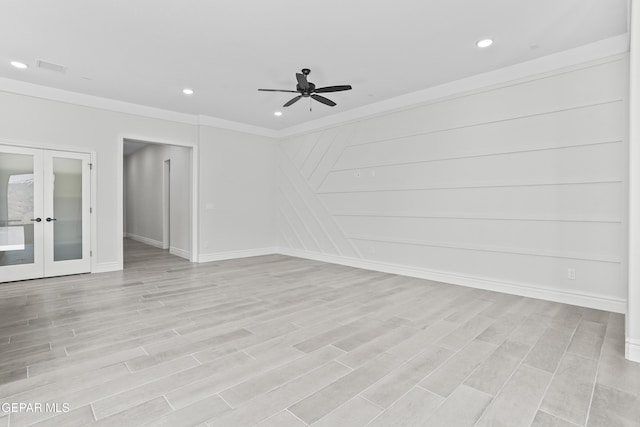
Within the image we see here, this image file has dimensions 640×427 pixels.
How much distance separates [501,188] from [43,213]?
7.02 m

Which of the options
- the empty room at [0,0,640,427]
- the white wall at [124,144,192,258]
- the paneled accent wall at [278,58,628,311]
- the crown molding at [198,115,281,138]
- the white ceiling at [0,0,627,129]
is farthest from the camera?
the white wall at [124,144,192,258]

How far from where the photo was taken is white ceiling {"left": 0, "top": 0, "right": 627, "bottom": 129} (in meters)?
3.05

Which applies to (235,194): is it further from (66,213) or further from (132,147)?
(132,147)

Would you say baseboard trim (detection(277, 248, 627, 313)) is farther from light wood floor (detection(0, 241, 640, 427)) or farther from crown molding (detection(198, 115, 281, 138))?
crown molding (detection(198, 115, 281, 138))

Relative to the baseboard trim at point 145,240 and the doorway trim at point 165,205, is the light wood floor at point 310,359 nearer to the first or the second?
the doorway trim at point 165,205

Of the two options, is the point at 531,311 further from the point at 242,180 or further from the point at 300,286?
the point at 242,180

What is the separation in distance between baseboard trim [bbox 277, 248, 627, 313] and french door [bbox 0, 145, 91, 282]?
4.60 metres

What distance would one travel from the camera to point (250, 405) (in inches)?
73.7

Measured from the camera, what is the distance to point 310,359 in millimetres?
2447

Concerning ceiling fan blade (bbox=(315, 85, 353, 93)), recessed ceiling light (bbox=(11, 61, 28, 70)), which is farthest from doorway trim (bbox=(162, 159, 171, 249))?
ceiling fan blade (bbox=(315, 85, 353, 93))

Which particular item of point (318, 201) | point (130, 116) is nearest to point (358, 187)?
point (318, 201)

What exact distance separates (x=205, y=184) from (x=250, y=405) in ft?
18.4

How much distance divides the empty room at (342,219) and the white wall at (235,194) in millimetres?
81

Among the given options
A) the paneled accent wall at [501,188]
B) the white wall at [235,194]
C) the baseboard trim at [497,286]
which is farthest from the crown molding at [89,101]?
the baseboard trim at [497,286]
